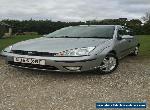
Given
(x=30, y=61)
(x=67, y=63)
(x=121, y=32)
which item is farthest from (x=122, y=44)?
(x=30, y=61)

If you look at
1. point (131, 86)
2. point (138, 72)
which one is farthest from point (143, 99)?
point (138, 72)

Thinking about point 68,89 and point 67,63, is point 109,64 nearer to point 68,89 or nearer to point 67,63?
point 67,63

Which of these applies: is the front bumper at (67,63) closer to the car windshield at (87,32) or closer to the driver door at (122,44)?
the car windshield at (87,32)

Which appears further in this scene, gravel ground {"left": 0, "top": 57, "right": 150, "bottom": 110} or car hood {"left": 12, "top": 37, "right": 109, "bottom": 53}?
car hood {"left": 12, "top": 37, "right": 109, "bottom": 53}

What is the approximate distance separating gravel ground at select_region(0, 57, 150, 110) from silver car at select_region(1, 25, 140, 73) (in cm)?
27

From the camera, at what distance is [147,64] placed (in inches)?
297

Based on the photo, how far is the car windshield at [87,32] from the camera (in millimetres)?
6746

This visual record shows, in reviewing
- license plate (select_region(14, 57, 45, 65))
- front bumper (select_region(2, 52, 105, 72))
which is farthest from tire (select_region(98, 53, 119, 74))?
license plate (select_region(14, 57, 45, 65))

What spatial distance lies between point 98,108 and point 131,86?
1.32m

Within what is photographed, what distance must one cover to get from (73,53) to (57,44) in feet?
1.89

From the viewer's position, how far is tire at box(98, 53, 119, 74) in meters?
6.09

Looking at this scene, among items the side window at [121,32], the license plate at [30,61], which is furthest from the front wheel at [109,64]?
the license plate at [30,61]

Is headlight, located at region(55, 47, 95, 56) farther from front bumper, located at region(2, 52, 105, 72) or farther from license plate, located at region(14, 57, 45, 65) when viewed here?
license plate, located at region(14, 57, 45, 65)

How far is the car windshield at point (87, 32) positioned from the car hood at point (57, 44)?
1.28 ft
